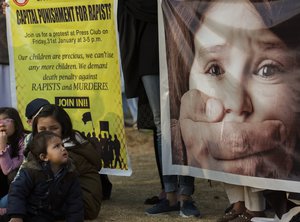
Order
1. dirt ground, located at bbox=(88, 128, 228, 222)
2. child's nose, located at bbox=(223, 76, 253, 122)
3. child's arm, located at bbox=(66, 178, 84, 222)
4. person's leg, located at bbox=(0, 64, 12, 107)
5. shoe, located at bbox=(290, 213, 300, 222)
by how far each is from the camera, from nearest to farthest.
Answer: shoe, located at bbox=(290, 213, 300, 222) → child's nose, located at bbox=(223, 76, 253, 122) → child's arm, located at bbox=(66, 178, 84, 222) → dirt ground, located at bbox=(88, 128, 228, 222) → person's leg, located at bbox=(0, 64, 12, 107)

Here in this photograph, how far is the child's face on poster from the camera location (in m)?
4.98

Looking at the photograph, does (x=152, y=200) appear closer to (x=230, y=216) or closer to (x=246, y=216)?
(x=230, y=216)

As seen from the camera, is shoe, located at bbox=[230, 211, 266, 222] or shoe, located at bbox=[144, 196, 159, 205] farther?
shoe, located at bbox=[144, 196, 159, 205]

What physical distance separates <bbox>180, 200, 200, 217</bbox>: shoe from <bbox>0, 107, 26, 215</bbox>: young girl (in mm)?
1226

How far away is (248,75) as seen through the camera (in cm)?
519

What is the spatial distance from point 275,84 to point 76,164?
1631 millimetres

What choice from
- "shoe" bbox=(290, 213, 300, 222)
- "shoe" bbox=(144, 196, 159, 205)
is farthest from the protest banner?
"shoe" bbox=(144, 196, 159, 205)

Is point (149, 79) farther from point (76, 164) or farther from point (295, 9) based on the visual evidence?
point (295, 9)

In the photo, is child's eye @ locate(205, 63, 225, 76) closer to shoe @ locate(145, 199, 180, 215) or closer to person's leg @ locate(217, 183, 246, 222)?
person's leg @ locate(217, 183, 246, 222)

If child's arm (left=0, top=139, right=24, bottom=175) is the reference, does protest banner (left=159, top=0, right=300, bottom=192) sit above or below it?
above

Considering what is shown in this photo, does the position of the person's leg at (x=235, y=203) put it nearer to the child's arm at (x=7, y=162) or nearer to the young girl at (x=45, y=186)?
the young girl at (x=45, y=186)

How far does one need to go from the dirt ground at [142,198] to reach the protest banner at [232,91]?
0.42 meters

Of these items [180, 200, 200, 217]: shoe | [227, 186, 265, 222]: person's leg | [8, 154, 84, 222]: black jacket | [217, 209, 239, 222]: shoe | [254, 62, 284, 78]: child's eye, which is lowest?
[180, 200, 200, 217]: shoe

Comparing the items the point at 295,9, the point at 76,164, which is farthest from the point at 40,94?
the point at 295,9
